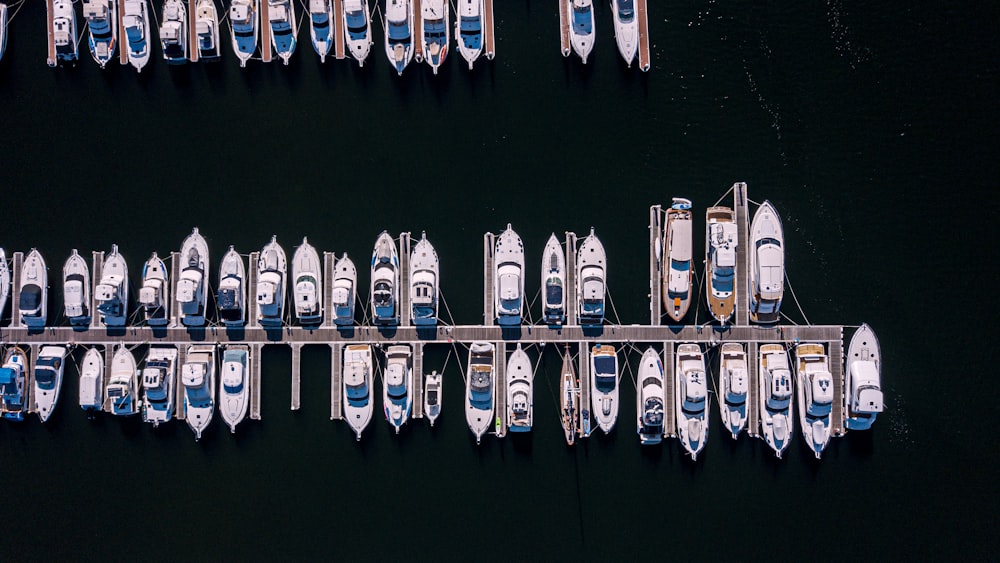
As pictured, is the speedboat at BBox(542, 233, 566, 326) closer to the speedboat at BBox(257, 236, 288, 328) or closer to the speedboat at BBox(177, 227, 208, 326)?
the speedboat at BBox(257, 236, 288, 328)

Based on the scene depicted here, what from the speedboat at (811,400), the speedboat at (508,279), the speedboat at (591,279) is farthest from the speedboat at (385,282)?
the speedboat at (811,400)

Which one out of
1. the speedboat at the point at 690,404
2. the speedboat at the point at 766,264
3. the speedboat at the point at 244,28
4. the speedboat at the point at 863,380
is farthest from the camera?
the speedboat at the point at 244,28

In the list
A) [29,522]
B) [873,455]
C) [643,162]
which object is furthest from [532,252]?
[29,522]

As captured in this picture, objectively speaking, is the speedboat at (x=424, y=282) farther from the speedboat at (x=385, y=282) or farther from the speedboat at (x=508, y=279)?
the speedboat at (x=508, y=279)

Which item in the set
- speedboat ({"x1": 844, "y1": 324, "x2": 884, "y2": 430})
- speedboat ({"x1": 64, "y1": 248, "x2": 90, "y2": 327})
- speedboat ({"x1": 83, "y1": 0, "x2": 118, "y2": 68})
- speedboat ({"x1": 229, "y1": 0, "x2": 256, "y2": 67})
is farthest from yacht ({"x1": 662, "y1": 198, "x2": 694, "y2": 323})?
speedboat ({"x1": 83, "y1": 0, "x2": 118, "y2": 68})

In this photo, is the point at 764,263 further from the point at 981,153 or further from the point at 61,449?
the point at 61,449
